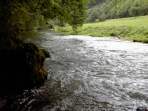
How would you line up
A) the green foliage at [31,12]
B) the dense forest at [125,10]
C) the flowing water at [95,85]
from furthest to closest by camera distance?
the dense forest at [125,10] → the green foliage at [31,12] → the flowing water at [95,85]

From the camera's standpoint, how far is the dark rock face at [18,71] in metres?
15.4

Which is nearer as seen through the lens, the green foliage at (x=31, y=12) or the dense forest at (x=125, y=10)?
the green foliage at (x=31, y=12)

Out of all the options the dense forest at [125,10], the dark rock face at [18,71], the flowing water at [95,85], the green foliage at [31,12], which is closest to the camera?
the flowing water at [95,85]

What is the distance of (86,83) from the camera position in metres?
17.0

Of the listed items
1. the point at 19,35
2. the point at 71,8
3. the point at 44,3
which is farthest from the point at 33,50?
the point at 71,8

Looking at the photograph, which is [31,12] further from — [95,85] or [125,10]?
[125,10]

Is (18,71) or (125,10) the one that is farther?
(125,10)

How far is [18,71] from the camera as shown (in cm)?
1576

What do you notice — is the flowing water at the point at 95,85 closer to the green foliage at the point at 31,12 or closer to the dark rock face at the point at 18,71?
the dark rock face at the point at 18,71

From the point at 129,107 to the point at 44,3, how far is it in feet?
33.2

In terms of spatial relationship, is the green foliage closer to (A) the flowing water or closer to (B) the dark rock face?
(B) the dark rock face

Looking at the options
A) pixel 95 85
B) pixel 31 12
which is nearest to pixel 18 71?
A: pixel 95 85

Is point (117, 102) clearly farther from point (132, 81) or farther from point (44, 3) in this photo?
point (44, 3)

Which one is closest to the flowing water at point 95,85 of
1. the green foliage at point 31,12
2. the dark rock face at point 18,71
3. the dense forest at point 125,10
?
the dark rock face at point 18,71
